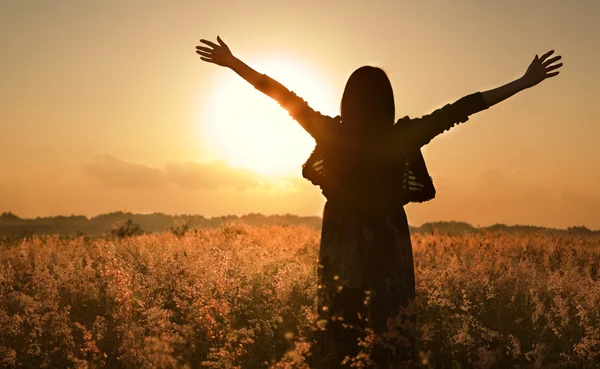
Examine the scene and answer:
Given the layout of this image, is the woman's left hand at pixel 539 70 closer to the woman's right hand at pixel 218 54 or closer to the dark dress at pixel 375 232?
the dark dress at pixel 375 232

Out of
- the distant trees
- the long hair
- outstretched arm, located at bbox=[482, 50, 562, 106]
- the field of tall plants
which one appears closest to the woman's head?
the long hair

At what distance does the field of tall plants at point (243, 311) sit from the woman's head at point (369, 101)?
1331 mm

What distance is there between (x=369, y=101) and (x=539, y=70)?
150 cm

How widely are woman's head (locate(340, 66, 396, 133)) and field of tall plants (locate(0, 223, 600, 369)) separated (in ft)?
4.37

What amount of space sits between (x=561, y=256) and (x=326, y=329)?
901 centimetres

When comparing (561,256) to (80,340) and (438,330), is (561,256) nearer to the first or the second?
(438,330)

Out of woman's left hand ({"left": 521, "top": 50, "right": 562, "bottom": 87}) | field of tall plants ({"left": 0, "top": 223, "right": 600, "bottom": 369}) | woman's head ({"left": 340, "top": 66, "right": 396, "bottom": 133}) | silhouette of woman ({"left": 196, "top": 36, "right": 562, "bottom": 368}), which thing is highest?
woman's left hand ({"left": 521, "top": 50, "right": 562, "bottom": 87})

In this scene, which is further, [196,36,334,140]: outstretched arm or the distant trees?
the distant trees

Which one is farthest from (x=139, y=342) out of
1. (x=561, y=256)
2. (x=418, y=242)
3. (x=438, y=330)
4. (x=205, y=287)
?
(x=561, y=256)

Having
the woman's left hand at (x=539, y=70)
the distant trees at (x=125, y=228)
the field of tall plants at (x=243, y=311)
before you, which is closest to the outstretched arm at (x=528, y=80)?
the woman's left hand at (x=539, y=70)

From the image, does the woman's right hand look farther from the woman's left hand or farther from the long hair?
the woman's left hand

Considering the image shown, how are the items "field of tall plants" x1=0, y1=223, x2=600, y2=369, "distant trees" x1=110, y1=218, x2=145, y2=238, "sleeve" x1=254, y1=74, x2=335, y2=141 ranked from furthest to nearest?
"distant trees" x1=110, y1=218, x2=145, y2=238, "field of tall plants" x1=0, y1=223, x2=600, y2=369, "sleeve" x1=254, y1=74, x2=335, y2=141

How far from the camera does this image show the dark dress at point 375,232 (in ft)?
13.6

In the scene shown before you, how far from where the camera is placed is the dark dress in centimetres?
414
